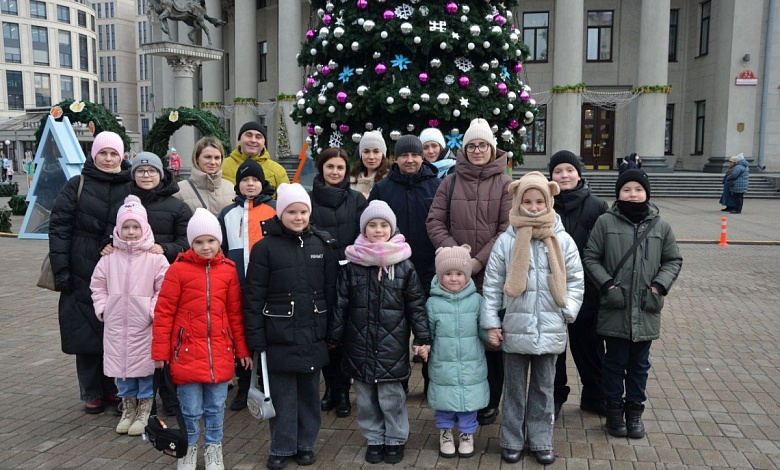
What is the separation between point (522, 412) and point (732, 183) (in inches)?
730

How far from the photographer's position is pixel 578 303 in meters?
4.24

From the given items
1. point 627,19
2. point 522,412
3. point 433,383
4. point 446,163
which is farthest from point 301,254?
point 627,19

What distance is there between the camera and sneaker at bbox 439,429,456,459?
14.4ft

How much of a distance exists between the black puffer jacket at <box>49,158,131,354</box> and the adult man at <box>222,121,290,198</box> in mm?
1195

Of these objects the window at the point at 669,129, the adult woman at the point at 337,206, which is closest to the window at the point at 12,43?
the window at the point at 669,129

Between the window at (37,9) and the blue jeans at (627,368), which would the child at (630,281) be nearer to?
the blue jeans at (627,368)

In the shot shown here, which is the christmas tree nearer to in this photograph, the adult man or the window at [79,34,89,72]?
the adult man

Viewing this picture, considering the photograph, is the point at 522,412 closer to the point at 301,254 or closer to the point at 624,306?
the point at 624,306

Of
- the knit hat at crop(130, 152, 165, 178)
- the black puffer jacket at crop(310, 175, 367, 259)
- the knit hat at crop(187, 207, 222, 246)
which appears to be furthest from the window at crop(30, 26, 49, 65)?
the knit hat at crop(187, 207, 222, 246)

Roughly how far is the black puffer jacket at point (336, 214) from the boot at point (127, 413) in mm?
1958

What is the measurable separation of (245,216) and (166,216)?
2.03ft

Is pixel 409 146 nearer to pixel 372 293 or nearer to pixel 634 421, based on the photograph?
pixel 372 293

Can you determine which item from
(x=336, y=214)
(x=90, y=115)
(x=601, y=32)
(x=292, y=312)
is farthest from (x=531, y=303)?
(x=601, y=32)

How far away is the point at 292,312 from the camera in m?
4.11
